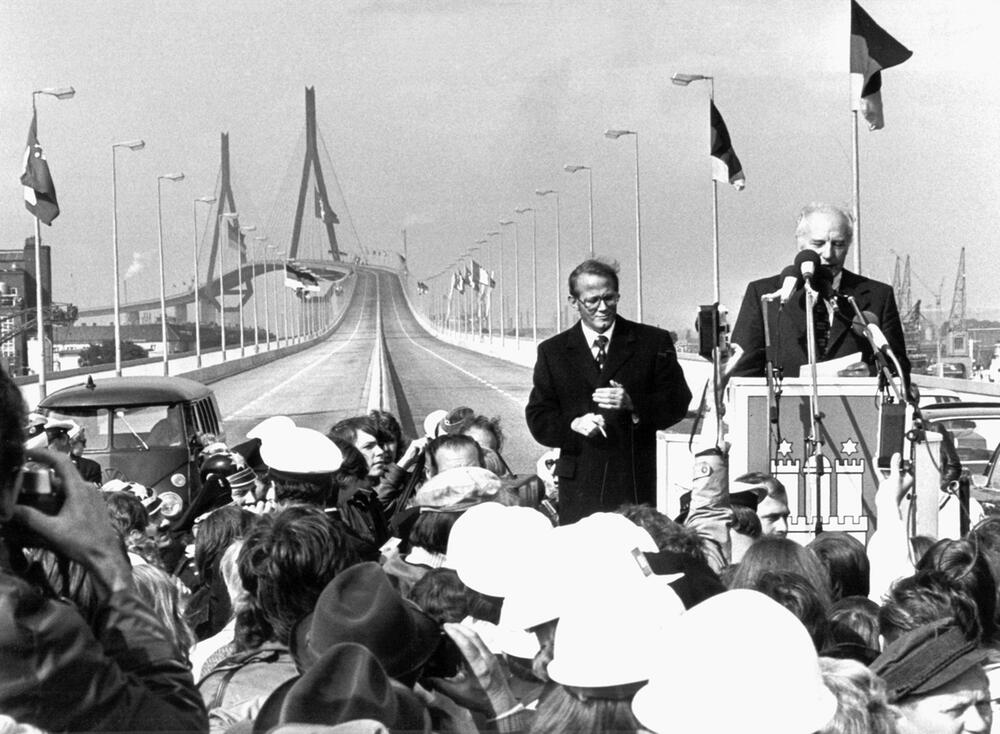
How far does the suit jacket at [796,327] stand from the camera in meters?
6.58

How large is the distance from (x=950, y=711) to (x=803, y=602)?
0.54 meters

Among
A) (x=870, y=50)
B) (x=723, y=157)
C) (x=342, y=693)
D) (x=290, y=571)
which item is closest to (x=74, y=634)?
(x=342, y=693)

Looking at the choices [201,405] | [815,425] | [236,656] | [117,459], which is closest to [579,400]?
[815,425]

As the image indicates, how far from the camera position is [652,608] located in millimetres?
2711

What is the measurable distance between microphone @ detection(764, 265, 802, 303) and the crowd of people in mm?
653

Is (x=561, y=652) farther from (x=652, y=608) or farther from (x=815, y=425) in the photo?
(x=815, y=425)

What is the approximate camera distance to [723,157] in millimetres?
29219

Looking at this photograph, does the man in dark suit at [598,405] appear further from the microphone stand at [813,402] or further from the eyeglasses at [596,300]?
the microphone stand at [813,402]

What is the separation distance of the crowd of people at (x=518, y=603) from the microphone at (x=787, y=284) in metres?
0.65

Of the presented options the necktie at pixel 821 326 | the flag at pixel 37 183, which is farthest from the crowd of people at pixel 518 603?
the flag at pixel 37 183

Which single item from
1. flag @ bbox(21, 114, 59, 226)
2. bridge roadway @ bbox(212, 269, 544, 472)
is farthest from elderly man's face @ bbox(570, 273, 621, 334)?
flag @ bbox(21, 114, 59, 226)

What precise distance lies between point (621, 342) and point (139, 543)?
2.06m

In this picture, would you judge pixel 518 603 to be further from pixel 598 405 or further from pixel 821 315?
pixel 821 315

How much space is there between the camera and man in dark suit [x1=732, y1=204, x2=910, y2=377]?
21.2 ft
